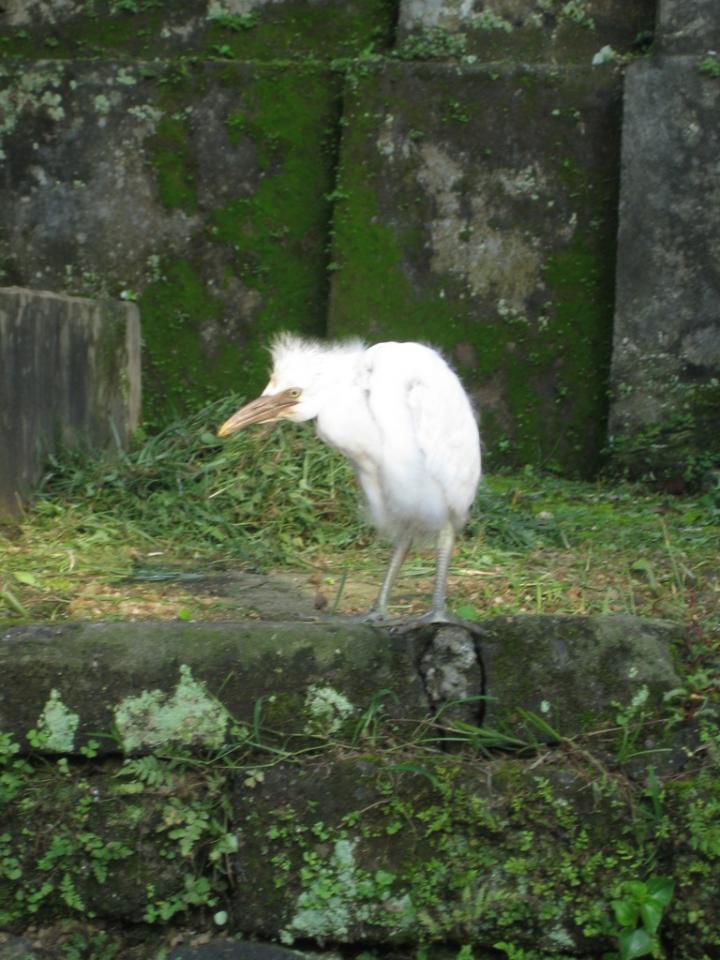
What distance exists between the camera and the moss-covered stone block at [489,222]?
602 cm

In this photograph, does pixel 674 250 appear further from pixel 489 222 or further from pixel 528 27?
pixel 528 27

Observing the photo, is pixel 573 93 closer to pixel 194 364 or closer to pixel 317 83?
pixel 317 83

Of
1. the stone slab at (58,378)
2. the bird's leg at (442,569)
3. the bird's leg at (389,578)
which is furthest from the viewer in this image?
the stone slab at (58,378)

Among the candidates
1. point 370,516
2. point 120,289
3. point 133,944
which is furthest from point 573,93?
point 133,944

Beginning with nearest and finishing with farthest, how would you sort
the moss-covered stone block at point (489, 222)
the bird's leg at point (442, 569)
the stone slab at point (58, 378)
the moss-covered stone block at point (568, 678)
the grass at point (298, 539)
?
the moss-covered stone block at point (568, 678)
the bird's leg at point (442, 569)
the grass at point (298, 539)
the stone slab at point (58, 378)
the moss-covered stone block at point (489, 222)

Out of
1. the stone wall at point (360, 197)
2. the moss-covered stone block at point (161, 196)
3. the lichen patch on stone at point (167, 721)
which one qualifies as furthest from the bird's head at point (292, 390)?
the moss-covered stone block at point (161, 196)

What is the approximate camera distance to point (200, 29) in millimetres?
6453

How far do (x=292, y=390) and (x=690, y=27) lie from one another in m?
3.28

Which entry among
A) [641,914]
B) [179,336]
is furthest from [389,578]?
[179,336]

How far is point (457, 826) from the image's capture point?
11.2 feet

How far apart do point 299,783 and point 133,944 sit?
0.61 m

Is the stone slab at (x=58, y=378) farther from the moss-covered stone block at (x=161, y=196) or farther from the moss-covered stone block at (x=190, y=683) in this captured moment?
the moss-covered stone block at (x=190, y=683)

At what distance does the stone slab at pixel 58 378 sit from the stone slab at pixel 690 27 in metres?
2.83

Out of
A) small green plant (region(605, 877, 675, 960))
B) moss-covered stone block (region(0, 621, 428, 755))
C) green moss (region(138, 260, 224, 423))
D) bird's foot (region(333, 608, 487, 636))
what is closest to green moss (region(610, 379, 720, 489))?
green moss (region(138, 260, 224, 423))
